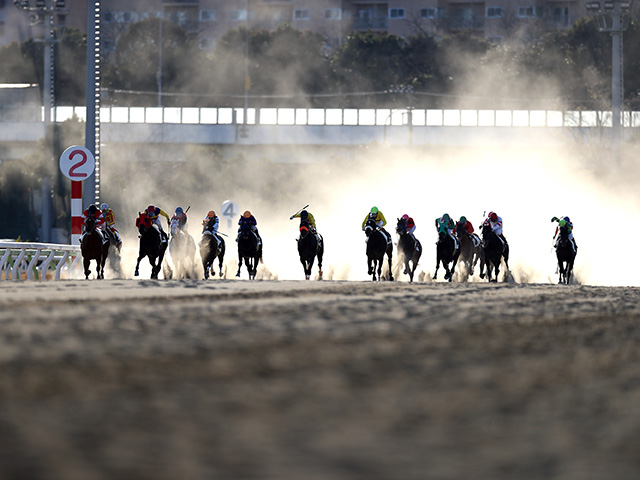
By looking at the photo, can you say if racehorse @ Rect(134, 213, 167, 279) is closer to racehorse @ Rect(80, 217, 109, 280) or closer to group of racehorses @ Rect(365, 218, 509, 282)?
racehorse @ Rect(80, 217, 109, 280)

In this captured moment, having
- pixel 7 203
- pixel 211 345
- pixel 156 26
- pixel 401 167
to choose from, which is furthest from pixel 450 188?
pixel 211 345

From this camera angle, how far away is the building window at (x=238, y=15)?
312ft

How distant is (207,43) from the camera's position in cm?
9388

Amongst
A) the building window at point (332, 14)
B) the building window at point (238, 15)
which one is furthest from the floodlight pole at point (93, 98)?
the building window at point (238, 15)

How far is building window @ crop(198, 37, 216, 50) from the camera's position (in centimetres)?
9356

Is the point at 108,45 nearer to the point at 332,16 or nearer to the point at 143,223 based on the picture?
the point at 332,16

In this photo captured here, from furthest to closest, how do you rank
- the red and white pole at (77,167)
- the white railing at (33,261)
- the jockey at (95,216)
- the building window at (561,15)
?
1. the building window at (561,15)
2. the red and white pole at (77,167)
3. the white railing at (33,261)
4. the jockey at (95,216)

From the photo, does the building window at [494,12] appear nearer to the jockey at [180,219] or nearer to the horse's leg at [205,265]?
the jockey at [180,219]

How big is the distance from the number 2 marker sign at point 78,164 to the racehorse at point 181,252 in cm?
194

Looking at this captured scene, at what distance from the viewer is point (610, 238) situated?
41.1m

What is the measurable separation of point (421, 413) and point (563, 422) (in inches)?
22.6

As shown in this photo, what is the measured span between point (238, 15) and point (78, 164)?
2936 inches

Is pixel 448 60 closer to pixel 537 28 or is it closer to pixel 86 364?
pixel 537 28

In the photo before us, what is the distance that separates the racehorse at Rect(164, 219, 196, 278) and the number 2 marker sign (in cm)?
194
